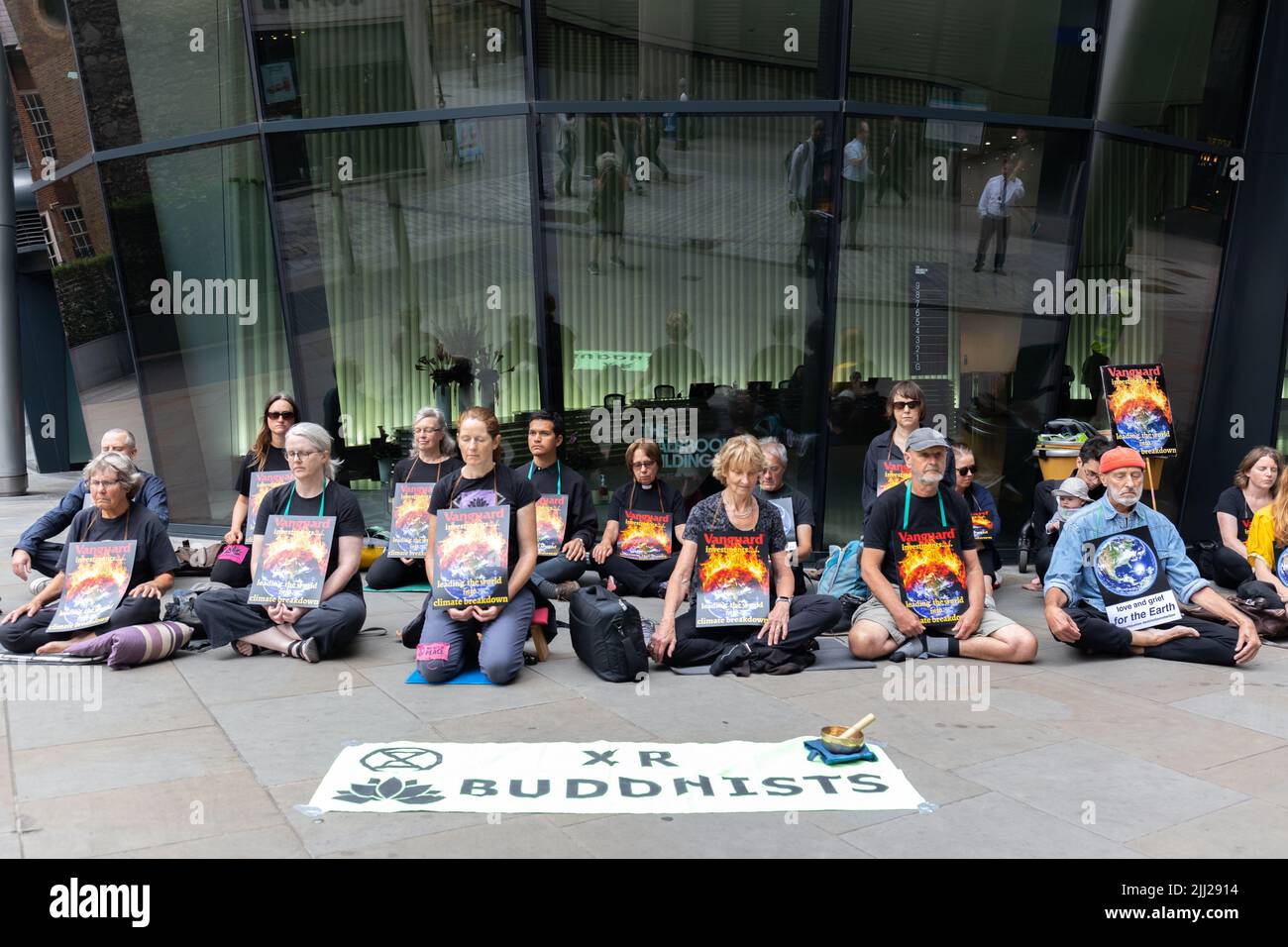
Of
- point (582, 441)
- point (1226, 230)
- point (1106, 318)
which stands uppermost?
point (1226, 230)

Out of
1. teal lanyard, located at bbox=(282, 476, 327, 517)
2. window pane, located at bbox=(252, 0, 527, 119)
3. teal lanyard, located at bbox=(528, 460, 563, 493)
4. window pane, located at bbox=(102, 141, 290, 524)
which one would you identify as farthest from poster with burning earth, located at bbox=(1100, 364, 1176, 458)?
window pane, located at bbox=(102, 141, 290, 524)

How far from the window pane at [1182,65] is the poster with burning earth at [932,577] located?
20.8ft

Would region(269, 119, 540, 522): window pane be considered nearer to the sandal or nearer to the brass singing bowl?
the sandal

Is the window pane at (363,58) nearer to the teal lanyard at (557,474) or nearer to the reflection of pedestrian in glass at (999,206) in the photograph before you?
the teal lanyard at (557,474)

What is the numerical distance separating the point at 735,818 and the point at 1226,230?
10443mm

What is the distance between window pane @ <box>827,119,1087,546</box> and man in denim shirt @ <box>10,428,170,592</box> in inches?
239

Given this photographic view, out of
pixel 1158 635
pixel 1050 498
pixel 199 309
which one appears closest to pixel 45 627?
pixel 199 309

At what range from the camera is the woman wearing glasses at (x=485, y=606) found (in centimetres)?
668

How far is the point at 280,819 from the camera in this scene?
453 cm

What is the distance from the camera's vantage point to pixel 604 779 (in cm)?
497

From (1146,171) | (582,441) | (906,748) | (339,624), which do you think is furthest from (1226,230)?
(339,624)

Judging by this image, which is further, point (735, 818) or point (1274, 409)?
point (1274, 409)

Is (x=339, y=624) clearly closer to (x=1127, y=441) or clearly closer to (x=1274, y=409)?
(x=1127, y=441)

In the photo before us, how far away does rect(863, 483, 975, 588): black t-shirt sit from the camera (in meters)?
7.10
